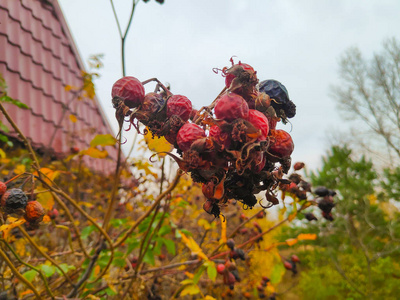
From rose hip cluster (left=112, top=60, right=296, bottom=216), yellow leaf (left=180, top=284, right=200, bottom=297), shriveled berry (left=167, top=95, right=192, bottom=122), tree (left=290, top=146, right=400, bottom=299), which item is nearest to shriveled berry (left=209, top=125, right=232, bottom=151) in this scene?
rose hip cluster (left=112, top=60, right=296, bottom=216)

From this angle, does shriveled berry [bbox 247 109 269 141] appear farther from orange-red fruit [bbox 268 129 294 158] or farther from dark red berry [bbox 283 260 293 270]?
dark red berry [bbox 283 260 293 270]

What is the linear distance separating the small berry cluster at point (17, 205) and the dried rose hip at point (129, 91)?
48 centimetres

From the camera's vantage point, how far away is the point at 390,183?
40.9 feet

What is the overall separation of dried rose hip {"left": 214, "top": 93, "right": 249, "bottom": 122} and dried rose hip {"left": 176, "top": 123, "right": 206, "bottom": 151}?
51 mm

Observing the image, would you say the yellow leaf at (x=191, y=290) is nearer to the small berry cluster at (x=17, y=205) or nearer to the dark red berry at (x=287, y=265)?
the dark red berry at (x=287, y=265)

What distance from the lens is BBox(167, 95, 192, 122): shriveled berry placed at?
681 millimetres

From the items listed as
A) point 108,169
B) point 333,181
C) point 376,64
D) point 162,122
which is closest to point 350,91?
point 376,64

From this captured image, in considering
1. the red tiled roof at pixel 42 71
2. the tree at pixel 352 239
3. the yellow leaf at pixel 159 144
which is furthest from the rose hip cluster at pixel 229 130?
the tree at pixel 352 239

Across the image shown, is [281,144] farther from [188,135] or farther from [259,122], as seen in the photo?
[188,135]

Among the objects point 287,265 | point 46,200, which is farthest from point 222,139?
point 287,265

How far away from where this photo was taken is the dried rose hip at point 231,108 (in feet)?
1.95

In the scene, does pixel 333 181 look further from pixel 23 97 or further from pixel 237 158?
pixel 237 158

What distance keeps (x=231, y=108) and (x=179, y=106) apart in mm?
139

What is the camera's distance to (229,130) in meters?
0.59
